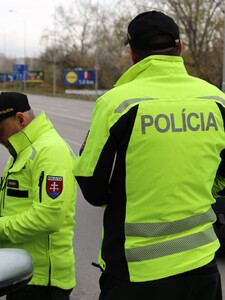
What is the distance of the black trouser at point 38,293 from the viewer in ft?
8.41

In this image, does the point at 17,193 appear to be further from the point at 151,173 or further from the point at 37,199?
the point at 151,173

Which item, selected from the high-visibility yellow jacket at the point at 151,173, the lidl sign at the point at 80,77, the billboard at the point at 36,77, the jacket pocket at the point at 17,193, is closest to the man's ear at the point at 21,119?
the jacket pocket at the point at 17,193

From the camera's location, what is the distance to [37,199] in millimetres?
2469

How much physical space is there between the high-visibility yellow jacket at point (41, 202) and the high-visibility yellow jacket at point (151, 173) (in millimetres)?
471

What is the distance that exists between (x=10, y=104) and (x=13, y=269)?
2.71 ft

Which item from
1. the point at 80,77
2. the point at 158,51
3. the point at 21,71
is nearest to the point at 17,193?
the point at 158,51

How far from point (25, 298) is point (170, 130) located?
3.92 ft

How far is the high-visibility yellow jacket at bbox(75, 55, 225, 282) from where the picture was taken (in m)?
1.91

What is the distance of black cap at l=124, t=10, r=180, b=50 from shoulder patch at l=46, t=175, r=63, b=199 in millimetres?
740

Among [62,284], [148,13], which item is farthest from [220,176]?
[62,284]

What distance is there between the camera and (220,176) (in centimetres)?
220

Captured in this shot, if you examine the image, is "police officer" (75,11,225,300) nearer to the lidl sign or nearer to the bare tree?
the bare tree

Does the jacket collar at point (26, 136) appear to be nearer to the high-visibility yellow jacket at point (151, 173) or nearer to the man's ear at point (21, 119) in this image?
the man's ear at point (21, 119)

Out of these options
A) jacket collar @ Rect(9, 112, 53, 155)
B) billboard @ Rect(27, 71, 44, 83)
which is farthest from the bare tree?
jacket collar @ Rect(9, 112, 53, 155)
